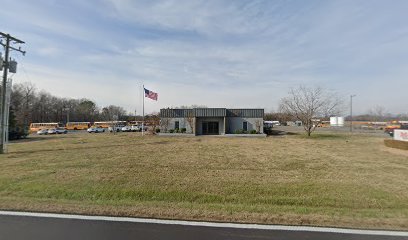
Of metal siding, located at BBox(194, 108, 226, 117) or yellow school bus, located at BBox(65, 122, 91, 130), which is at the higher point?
metal siding, located at BBox(194, 108, 226, 117)

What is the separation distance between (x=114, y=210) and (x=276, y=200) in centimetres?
410

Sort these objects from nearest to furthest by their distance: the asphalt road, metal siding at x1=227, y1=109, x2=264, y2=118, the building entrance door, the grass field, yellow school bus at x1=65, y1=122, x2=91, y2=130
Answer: the asphalt road, the grass field, metal siding at x1=227, y1=109, x2=264, y2=118, the building entrance door, yellow school bus at x1=65, y1=122, x2=91, y2=130

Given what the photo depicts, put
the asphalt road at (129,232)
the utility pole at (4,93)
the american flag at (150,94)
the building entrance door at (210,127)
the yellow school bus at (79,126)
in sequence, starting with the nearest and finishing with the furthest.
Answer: the asphalt road at (129,232) → the utility pole at (4,93) → the american flag at (150,94) → the building entrance door at (210,127) → the yellow school bus at (79,126)

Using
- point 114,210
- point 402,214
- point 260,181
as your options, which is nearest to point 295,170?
point 260,181

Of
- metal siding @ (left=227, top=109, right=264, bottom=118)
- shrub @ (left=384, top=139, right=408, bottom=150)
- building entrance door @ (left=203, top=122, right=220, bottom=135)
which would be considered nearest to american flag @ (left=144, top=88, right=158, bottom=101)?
building entrance door @ (left=203, top=122, right=220, bottom=135)

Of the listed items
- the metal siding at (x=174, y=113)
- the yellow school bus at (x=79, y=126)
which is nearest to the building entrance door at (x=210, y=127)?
the metal siding at (x=174, y=113)

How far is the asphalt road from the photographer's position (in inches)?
181

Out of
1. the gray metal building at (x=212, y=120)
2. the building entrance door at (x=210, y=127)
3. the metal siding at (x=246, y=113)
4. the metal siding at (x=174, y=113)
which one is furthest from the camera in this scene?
the building entrance door at (x=210, y=127)

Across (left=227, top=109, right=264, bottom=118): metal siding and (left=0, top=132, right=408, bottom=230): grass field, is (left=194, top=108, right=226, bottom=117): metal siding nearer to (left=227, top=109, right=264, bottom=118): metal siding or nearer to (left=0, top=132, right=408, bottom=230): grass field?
(left=227, top=109, right=264, bottom=118): metal siding

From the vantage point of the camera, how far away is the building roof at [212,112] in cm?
4331

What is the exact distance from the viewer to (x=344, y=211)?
19.9 ft

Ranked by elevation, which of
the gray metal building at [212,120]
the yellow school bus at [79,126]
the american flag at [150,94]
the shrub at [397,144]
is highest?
the american flag at [150,94]

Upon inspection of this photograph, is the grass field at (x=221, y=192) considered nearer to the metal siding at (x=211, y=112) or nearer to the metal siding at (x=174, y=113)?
the metal siding at (x=211, y=112)

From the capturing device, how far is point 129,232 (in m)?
4.82
